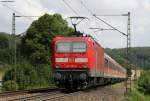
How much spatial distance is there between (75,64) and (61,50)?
1.33m

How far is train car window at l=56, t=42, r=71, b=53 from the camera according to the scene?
109 ft

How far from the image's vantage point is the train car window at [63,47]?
3334 cm

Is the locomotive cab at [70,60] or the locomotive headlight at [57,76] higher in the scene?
the locomotive cab at [70,60]

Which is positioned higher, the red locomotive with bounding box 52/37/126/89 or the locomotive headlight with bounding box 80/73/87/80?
the red locomotive with bounding box 52/37/126/89

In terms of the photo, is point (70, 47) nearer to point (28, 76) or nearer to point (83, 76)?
point (83, 76)

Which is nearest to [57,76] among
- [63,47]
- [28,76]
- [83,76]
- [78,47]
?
[83,76]

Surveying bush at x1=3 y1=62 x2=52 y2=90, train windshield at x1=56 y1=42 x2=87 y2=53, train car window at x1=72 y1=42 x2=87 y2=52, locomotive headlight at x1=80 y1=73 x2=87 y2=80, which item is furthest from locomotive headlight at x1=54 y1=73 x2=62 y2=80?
bush at x1=3 y1=62 x2=52 y2=90

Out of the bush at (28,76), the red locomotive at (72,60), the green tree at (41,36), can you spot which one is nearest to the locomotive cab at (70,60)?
the red locomotive at (72,60)

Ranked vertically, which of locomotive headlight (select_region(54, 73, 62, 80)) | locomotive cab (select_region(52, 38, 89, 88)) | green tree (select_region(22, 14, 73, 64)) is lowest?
locomotive headlight (select_region(54, 73, 62, 80))

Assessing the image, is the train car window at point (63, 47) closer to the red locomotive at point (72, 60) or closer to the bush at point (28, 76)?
the red locomotive at point (72, 60)

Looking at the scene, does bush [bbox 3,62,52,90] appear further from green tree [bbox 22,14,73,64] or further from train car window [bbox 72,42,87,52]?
green tree [bbox 22,14,73,64]

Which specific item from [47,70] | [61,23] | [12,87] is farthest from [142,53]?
[12,87]

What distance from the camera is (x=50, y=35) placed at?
270ft

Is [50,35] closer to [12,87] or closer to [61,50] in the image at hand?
[12,87]
